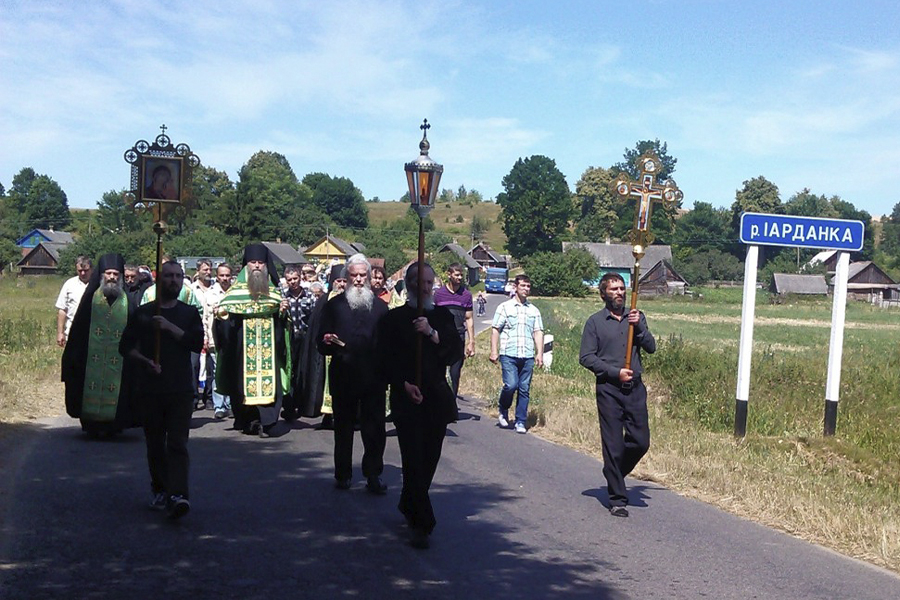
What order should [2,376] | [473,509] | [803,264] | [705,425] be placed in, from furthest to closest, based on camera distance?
1. [803,264]
2. [2,376]
3. [705,425]
4. [473,509]

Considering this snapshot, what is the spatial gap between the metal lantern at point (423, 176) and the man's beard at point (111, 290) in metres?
3.48

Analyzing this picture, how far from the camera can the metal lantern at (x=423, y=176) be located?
29.8 ft

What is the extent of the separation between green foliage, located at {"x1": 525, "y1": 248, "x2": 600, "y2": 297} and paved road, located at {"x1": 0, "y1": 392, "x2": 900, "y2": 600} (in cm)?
7535

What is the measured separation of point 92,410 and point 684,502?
6041mm

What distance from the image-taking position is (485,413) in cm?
1434

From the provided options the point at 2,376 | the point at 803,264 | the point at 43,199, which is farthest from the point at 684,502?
the point at 43,199

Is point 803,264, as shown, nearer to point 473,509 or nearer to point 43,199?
point 43,199

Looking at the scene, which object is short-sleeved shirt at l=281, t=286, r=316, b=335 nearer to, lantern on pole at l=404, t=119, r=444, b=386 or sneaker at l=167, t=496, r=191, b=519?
lantern on pole at l=404, t=119, r=444, b=386

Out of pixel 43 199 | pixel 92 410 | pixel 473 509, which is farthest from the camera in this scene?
pixel 43 199

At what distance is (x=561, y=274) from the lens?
84.8m

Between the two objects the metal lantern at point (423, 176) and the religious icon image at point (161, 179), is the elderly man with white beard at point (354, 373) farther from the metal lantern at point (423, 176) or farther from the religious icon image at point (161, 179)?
the religious icon image at point (161, 179)

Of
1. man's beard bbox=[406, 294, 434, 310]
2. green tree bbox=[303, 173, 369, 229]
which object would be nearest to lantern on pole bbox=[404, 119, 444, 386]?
man's beard bbox=[406, 294, 434, 310]

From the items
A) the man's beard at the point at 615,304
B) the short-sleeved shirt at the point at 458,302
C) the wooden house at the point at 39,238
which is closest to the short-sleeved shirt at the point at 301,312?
the short-sleeved shirt at the point at 458,302

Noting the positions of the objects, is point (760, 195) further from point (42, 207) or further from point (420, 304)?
point (420, 304)
